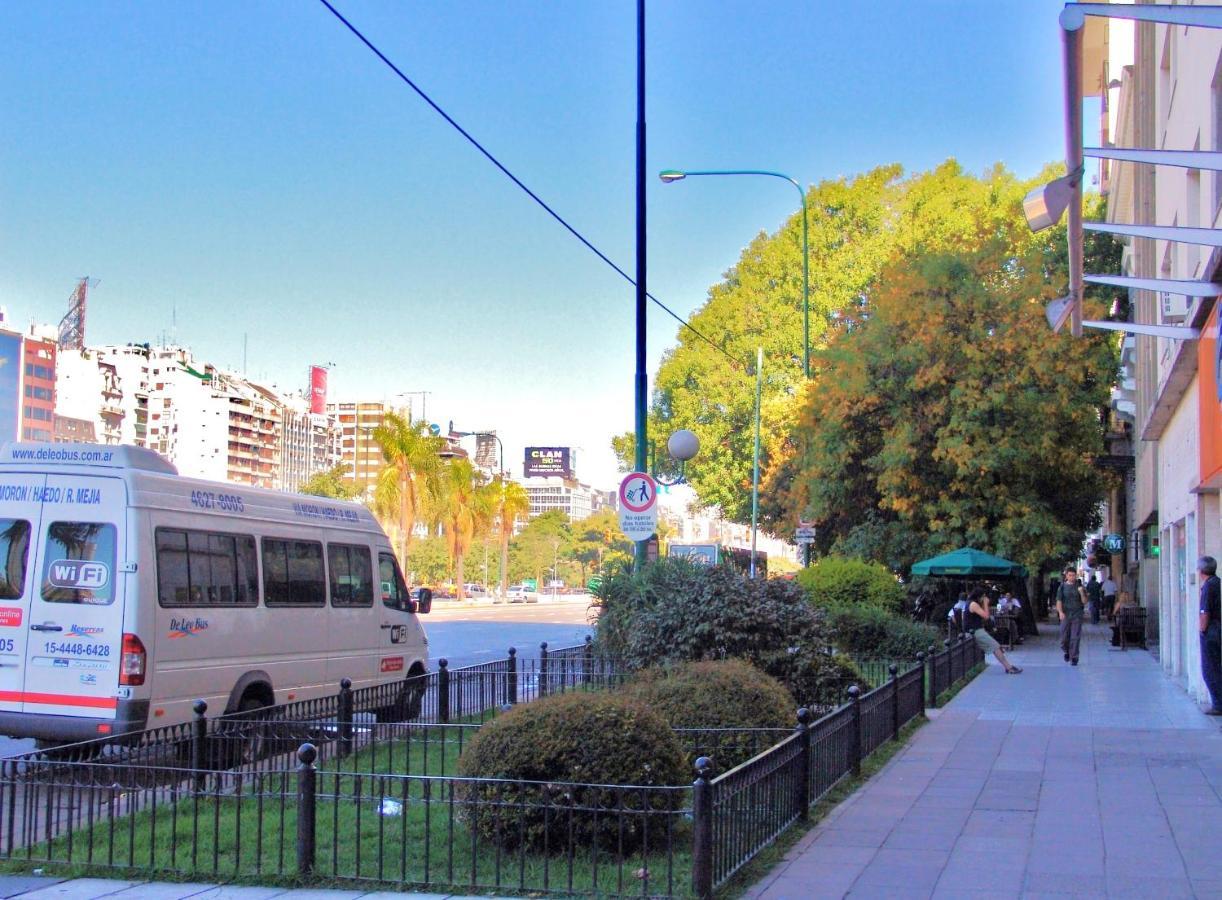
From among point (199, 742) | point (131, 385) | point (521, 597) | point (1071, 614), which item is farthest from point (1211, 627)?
point (131, 385)

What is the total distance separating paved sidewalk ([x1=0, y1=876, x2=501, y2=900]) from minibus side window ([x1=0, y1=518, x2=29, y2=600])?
467 centimetres

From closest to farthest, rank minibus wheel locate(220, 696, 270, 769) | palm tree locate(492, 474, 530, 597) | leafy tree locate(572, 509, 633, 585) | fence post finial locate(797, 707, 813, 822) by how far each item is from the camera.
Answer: fence post finial locate(797, 707, 813, 822) < minibus wheel locate(220, 696, 270, 769) < palm tree locate(492, 474, 530, 597) < leafy tree locate(572, 509, 633, 585)

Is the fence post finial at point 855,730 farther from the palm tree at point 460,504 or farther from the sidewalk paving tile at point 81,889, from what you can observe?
the palm tree at point 460,504

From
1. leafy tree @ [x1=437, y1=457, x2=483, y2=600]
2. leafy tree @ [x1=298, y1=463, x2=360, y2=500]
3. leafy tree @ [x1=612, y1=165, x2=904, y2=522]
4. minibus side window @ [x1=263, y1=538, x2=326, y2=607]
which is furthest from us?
leafy tree @ [x1=298, y1=463, x2=360, y2=500]

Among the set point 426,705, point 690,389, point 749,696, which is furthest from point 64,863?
point 690,389

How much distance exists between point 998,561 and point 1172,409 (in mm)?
9492

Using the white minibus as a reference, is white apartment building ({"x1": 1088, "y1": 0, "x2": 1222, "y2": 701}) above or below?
above

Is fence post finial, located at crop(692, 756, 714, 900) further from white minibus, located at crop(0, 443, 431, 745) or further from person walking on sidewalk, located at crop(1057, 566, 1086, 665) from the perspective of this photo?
person walking on sidewalk, located at crop(1057, 566, 1086, 665)

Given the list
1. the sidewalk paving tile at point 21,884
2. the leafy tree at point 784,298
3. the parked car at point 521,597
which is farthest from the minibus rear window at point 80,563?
the parked car at point 521,597

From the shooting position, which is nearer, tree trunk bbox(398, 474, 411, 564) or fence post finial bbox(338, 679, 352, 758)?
fence post finial bbox(338, 679, 352, 758)

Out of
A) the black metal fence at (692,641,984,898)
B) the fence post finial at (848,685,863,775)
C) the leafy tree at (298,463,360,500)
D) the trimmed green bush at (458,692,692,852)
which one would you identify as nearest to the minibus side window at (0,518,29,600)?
the trimmed green bush at (458,692,692,852)

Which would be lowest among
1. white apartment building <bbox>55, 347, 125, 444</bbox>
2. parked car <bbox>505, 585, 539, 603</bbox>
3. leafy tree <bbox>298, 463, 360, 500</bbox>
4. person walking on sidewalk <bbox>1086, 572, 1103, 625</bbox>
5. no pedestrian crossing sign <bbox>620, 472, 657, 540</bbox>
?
parked car <bbox>505, 585, 539, 603</bbox>

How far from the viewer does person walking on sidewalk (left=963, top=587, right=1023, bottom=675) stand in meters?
22.0

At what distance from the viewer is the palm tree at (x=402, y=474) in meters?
63.4
